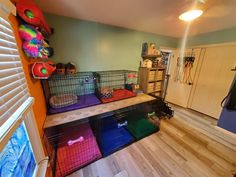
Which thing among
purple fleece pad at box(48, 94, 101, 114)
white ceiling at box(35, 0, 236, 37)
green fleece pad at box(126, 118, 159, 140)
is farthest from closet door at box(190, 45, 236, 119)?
purple fleece pad at box(48, 94, 101, 114)

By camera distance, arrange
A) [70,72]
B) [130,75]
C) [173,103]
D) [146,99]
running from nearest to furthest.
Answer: [70,72] < [146,99] < [130,75] < [173,103]

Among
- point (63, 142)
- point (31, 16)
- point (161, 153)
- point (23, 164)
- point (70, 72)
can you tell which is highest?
point (31, 16)

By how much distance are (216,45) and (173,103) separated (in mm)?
1943

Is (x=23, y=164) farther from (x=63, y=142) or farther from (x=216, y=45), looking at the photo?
(x=216, y=45)

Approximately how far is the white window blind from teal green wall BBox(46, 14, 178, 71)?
3.98ft

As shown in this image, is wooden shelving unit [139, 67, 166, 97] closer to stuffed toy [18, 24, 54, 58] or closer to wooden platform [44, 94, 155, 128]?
wooden platform [44, 94, 155, 128]

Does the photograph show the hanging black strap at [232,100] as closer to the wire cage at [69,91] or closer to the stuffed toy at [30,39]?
the wire cage at [69,91]

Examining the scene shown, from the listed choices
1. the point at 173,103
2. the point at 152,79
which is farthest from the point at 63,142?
the point at 173,103

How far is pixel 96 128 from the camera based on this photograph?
5.89 ft

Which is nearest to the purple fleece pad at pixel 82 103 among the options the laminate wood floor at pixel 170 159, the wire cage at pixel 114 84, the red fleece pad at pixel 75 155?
the wire cage at pixel 114 84

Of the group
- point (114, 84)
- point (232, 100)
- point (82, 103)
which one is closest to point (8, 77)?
point (82, 103)

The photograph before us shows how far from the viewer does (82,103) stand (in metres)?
1.81

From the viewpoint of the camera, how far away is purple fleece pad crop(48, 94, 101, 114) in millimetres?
1570

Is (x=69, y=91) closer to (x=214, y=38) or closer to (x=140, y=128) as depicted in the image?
(x=140, y=128)
